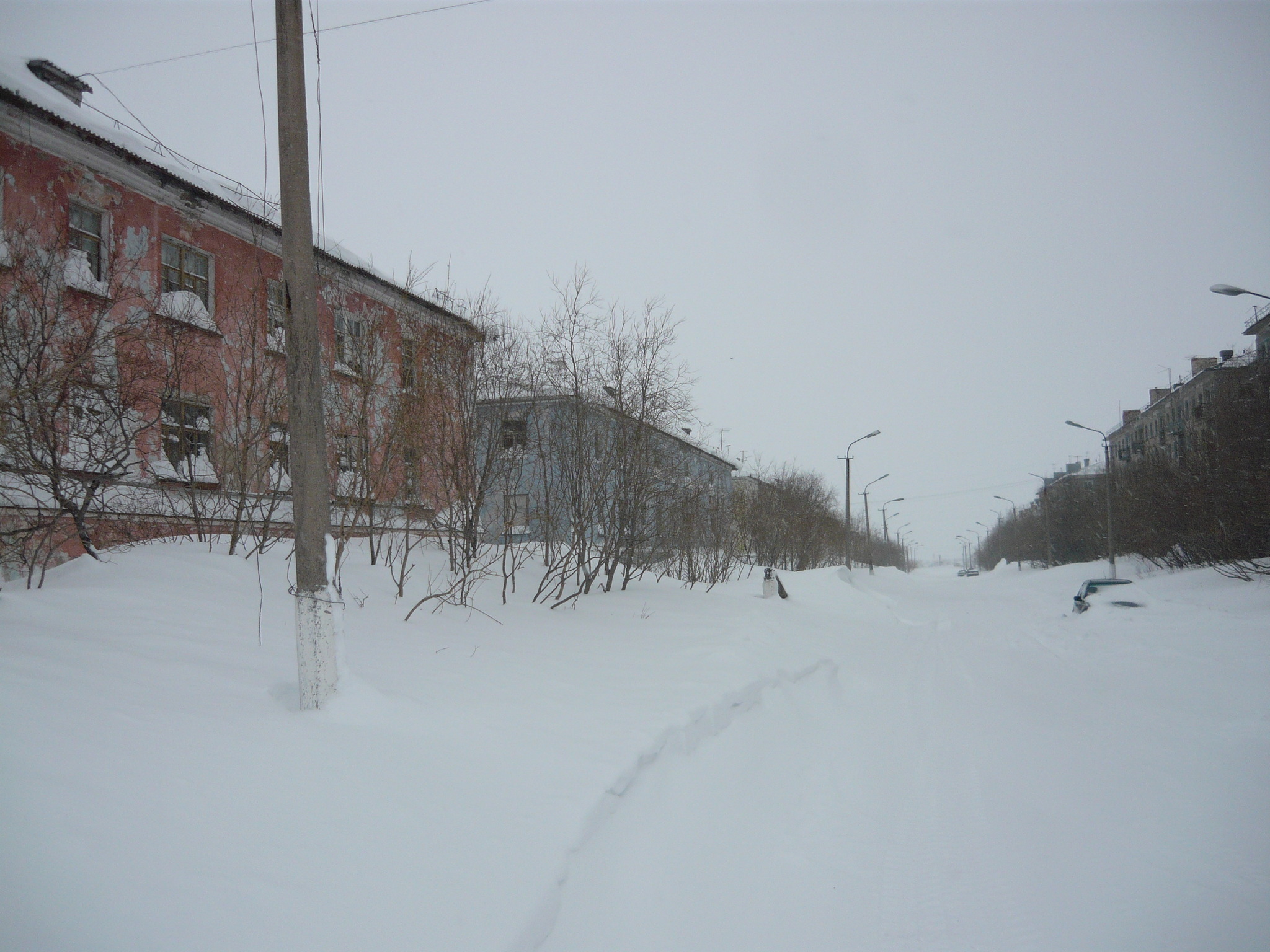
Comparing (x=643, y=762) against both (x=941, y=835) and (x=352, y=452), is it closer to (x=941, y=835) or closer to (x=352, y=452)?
(x=941, y=835)

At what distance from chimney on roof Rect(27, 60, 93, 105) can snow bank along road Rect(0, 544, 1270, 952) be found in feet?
41.8

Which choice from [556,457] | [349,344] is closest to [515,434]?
[556,457]

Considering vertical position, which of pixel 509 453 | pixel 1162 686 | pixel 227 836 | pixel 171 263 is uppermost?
pixel 171 263

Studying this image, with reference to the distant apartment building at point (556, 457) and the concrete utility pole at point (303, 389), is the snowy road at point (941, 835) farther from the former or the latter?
the distant apartment building at point (556, 457)

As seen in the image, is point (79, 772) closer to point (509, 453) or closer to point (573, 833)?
point (573, 833)

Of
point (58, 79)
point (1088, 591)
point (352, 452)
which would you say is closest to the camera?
point (352, 452)

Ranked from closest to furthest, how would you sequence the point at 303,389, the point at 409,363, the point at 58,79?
the point at 303,389, the point at 409,363, the point at 58,79

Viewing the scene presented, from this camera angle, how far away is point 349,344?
32.9 ft

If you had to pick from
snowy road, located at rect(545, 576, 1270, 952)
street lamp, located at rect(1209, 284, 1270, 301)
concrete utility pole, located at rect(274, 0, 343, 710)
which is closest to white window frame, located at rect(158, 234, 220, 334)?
concrete utility pole, located at rect(274, 0, 343, 710)

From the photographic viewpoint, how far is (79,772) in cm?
296

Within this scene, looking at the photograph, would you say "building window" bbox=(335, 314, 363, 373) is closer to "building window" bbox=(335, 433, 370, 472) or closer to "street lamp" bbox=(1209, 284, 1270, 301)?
"building window" bbox=(335, 433, 370, 472)

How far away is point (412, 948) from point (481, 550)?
937 cm

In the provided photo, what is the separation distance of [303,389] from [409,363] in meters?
5.87

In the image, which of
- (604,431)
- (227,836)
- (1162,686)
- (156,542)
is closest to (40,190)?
Result: (156,542)
